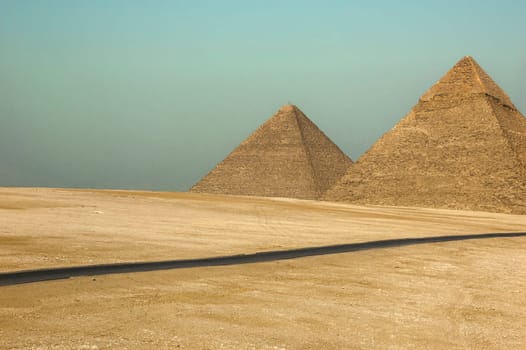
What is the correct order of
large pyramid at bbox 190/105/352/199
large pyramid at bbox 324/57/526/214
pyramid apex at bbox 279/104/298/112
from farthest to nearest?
pyramid apex at bbox 279/104/298/112 → large pyramid at bbox 190/105/352/199 → large pyramid at bbox 324/57/526/214

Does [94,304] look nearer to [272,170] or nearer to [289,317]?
[289,317]

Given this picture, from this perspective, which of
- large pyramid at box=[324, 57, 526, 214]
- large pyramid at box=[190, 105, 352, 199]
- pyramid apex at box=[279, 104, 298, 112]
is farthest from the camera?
pyramid apex at box=[279, 104, 298, 112]

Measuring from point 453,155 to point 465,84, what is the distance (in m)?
10.4

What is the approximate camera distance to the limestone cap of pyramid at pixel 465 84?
7069 centimetres

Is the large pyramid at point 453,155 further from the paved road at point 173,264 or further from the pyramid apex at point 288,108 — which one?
the paved road at point 173,264

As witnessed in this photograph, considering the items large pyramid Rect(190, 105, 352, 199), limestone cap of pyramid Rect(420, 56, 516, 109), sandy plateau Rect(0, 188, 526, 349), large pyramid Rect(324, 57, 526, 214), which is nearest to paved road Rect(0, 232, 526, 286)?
sandy plateau Rect(0, 188, 526, 349)

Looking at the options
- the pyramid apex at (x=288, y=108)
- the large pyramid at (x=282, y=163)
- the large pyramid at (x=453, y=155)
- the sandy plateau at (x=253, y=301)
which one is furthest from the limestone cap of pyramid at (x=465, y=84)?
the sandy plateau at (x=253, y=301)

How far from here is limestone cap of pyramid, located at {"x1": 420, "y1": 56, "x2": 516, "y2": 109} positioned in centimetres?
7069

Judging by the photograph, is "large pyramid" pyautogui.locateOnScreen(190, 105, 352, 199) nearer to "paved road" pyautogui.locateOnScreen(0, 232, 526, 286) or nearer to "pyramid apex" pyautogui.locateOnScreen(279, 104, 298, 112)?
"pyramid apex" pyautogui.locateOnScreen(279, 104, 298, 112)

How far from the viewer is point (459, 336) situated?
21.2 ft

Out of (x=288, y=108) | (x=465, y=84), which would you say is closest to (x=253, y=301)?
(x=465, y=84)

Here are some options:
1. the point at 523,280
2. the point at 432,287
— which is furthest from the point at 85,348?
the point at 523,280

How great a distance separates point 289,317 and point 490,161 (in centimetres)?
5838

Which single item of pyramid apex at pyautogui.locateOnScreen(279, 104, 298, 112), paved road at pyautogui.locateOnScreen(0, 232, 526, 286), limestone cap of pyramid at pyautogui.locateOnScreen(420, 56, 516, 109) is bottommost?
paved road at pyautogui.locateOnScreen(0, 232, 526, 286)
